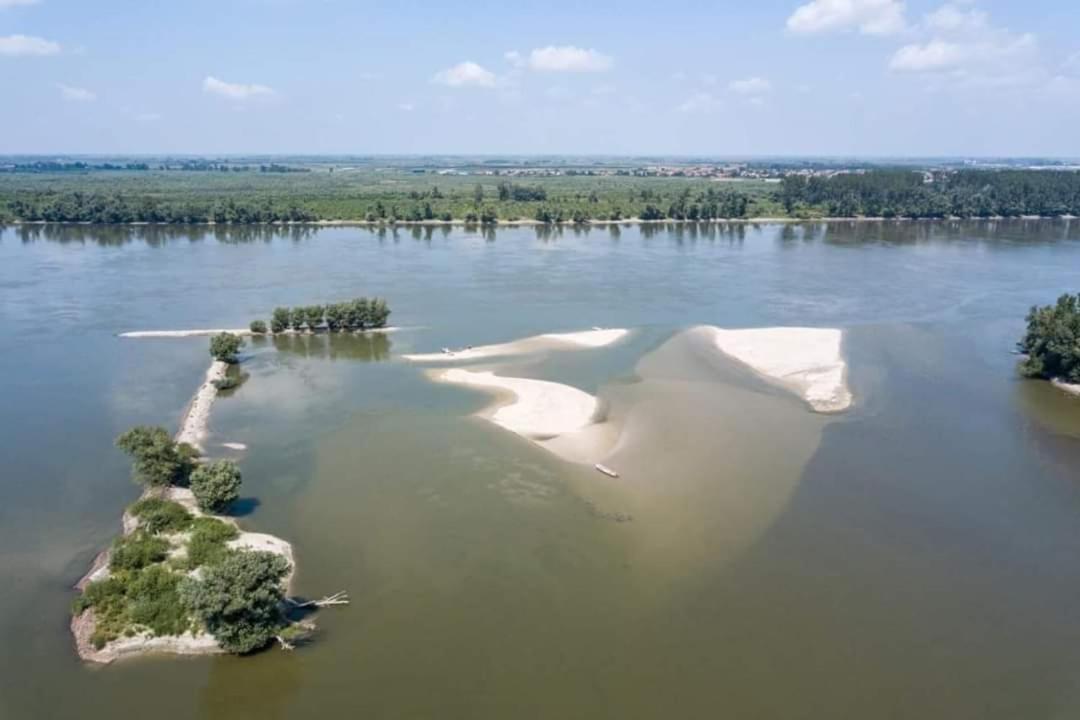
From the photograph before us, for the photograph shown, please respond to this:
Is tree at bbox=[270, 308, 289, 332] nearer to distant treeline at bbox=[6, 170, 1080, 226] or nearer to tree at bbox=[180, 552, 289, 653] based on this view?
tree at bbox=[180, 552, 289, 653]

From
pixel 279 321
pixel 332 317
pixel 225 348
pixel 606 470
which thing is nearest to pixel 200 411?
pixel 225 348

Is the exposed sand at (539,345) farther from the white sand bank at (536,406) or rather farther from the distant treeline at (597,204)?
the distant treeline at (597,204)

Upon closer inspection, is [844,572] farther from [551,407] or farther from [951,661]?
[551,407]

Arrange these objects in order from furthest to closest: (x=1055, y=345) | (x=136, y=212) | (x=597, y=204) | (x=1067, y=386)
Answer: (x=597, y=204), (x=136, y=212), (x=1055, y=345), (x=1067, y=386)

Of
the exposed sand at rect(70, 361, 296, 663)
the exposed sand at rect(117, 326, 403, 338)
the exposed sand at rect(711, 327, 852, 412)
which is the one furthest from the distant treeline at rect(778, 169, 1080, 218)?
the exposed sand at rect(70, 361, 296, 663)

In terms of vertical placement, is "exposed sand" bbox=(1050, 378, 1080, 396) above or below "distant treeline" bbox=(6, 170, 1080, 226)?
below

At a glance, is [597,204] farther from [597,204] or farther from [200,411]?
[200,411]
